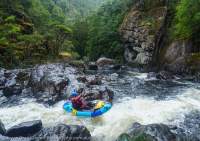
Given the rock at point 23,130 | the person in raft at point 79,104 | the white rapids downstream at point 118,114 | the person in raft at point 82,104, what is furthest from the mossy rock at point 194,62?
the rock at point 23,130

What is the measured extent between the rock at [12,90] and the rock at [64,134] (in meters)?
7.59

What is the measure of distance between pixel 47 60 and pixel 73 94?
1520 centimetres

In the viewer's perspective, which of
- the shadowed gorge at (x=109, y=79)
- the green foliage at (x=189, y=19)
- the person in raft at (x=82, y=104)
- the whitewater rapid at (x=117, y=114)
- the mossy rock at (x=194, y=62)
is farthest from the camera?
the green foliage at (x=189, y=19)

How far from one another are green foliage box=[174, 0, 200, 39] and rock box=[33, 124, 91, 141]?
53.9 feet

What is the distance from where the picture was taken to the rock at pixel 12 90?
16.2m

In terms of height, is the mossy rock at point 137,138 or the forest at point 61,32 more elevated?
the forest at point 61,32

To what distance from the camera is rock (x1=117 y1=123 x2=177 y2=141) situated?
794cm

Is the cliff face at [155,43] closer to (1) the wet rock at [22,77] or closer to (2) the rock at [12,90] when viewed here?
(1) the wet rock at [22,77]

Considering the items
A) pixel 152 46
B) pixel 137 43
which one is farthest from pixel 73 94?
pixel 137 43

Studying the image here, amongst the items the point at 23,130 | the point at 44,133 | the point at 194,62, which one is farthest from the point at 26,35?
the point at 44,133

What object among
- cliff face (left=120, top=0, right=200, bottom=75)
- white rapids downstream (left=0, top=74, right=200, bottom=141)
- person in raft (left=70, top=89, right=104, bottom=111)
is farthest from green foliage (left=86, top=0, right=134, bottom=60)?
person in raft (left=70, top=89, right=104, bottom=111)

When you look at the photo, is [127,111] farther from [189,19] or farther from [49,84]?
[189,19]

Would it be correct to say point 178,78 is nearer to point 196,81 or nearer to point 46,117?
point 196,81

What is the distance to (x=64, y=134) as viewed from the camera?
875cm
